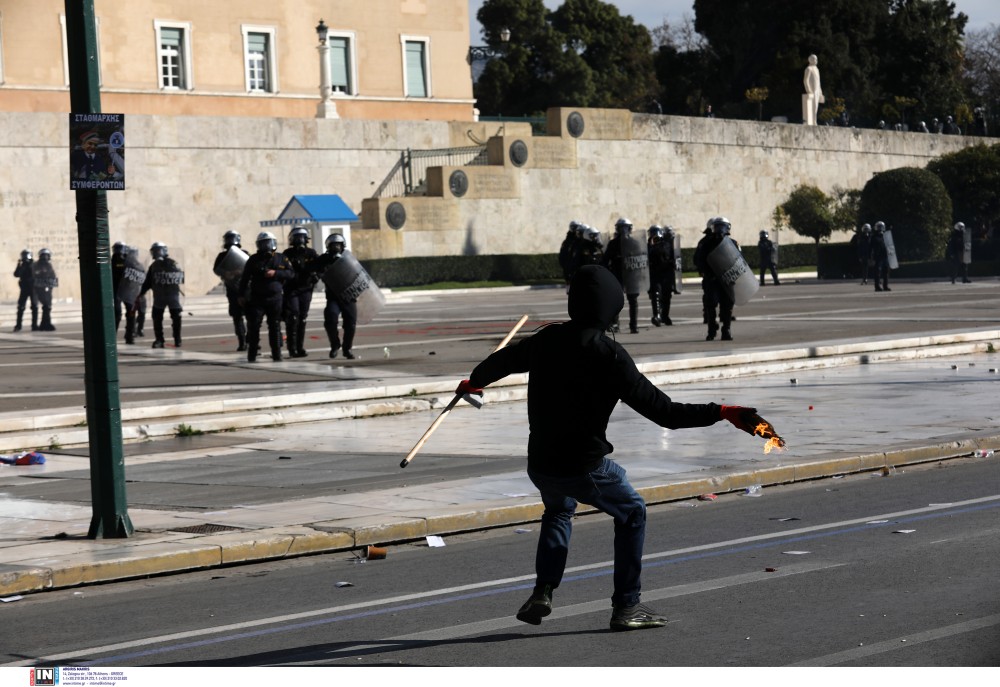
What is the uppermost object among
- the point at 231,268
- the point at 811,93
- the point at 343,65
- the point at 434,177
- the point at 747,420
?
the point at 343,65

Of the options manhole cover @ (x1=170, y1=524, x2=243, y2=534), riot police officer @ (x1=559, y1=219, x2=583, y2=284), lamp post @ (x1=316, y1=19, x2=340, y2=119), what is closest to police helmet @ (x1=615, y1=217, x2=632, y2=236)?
riot police officer @ (x1=559, y1=219, x2=583, y2=284)

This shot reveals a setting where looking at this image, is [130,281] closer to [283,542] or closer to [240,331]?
[240,331]

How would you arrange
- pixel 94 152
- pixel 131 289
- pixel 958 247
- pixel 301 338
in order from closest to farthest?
1. pixel 94 152
2. pixel 301 338
3. pixel 131 289
4. pixel 958 247

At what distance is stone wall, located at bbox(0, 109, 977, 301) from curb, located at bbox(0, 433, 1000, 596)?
2800 cm

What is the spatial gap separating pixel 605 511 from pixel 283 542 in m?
3.08

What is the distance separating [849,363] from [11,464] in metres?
11.5

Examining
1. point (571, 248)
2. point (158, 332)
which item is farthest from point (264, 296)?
point (571, 248)

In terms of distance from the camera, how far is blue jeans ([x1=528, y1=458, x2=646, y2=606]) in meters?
6.79

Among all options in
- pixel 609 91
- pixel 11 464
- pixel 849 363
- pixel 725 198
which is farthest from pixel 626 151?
pixel 11 464

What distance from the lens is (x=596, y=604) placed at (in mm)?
7512

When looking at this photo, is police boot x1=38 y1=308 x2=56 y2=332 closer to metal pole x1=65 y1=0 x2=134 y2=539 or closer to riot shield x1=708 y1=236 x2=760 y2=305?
riot shield x1=708 y1=236 x2=760 y2=305

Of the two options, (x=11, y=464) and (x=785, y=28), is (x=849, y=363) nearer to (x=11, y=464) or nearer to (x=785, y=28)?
(x=11, y=464)

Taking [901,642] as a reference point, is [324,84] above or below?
above

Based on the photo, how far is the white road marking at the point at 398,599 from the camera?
6.86 m
